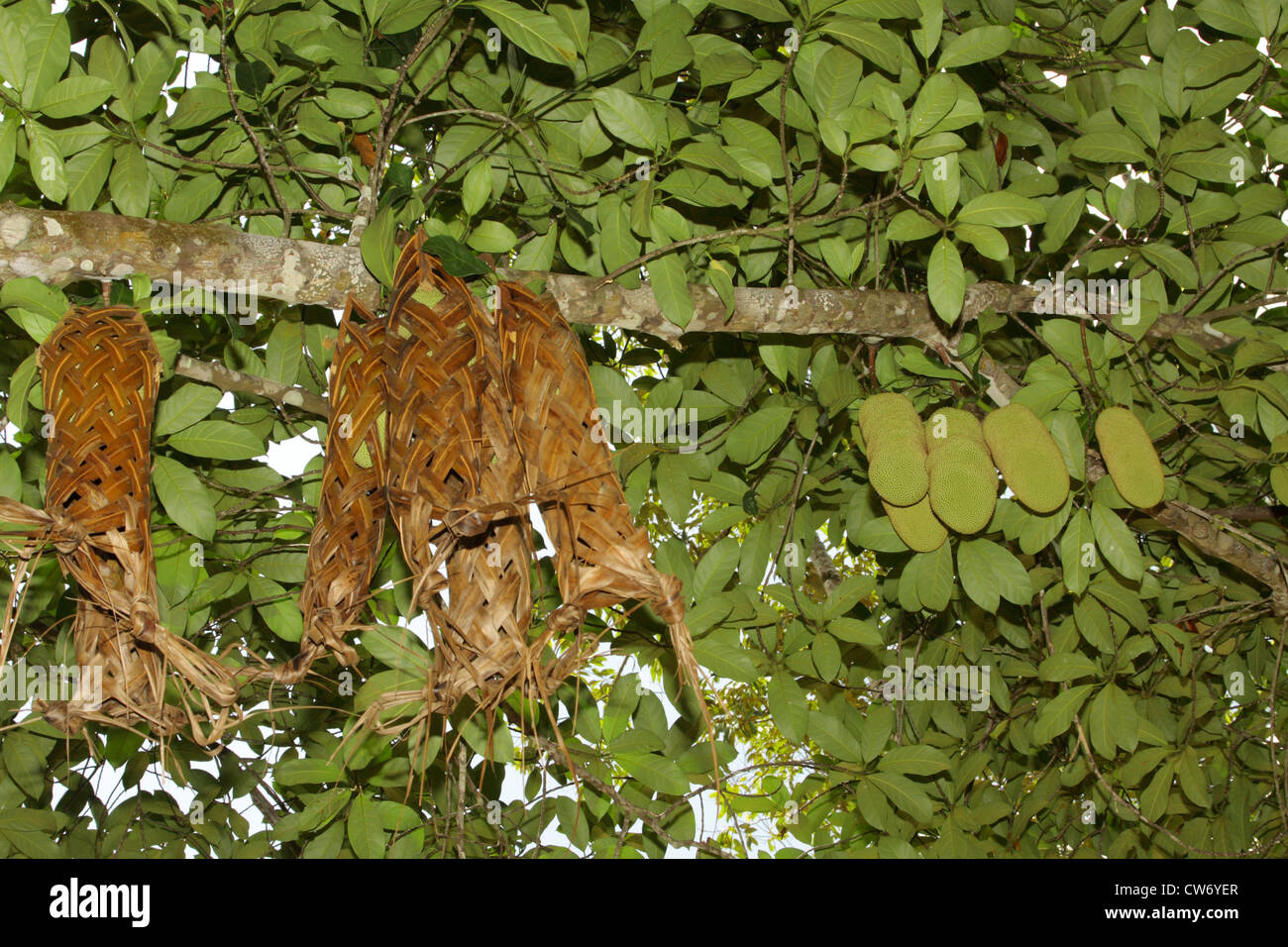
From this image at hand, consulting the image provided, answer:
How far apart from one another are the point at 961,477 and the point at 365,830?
3.29 feet

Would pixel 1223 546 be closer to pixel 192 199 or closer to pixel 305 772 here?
pixel 305 772

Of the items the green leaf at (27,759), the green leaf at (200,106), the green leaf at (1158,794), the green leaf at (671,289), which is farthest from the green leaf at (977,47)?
the green leaf at (27,759)

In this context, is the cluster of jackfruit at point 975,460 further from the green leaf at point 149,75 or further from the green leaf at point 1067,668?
the green leaf at point 149,75

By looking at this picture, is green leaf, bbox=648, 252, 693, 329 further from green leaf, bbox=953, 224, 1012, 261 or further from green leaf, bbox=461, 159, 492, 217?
green leaf, bbox=953, 224, 1012, 261

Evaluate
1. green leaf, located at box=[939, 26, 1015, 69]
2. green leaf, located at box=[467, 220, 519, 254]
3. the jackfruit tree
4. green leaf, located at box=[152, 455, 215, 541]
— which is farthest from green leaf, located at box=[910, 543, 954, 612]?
green leaf, located at box=[152, 455, 215, 541]

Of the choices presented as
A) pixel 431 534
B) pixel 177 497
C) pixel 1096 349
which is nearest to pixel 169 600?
pixel 177 497

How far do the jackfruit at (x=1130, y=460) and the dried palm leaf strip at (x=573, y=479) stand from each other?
892 mm

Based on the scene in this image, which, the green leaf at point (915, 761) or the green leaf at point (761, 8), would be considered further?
the green leaf at point (915, 761)

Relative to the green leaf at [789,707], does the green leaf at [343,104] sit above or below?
above

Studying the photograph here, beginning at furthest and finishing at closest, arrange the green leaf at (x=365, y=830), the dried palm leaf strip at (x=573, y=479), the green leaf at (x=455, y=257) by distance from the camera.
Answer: the green leaf at (x=365, y=830)
the green leaf at (x=455, y=257)
the dried palm leaf strip at (x=573, y=479)

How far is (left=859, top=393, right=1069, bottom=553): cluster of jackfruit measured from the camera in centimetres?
128

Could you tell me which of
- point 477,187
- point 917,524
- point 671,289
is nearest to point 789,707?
point 917,524

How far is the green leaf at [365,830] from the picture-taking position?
56.2 inches

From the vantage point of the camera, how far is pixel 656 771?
1434mm
